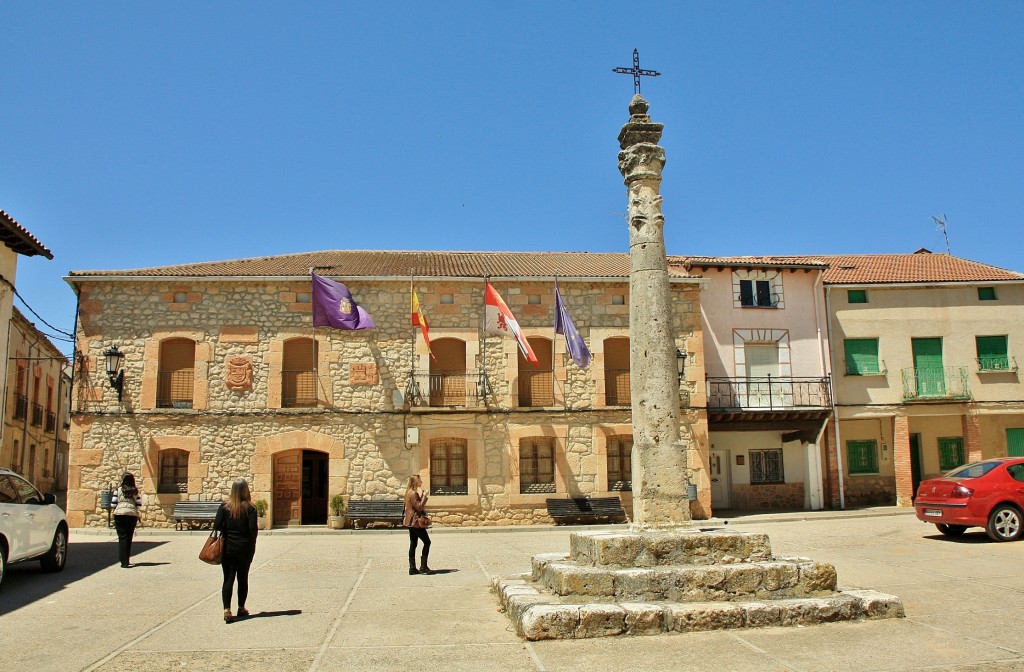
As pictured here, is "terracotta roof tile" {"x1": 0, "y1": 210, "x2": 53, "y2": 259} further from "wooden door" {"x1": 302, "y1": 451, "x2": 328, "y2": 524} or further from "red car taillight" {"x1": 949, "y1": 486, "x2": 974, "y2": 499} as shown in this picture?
"red car taillight" {"x1": 949, "y1": 486, "x2": 974, "y2": 499}

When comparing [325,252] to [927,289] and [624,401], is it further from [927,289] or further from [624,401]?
[927,289]

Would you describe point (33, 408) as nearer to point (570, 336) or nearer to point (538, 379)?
point (538, 379)

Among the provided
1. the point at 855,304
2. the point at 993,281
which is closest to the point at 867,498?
the point at 855,304

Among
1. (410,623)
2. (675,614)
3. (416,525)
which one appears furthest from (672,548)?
(416,525)

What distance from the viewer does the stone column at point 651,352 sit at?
26.1ft

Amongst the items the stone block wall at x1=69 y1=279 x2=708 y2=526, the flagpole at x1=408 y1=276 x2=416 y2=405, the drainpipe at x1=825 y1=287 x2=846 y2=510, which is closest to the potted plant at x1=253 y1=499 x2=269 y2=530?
the stone block wall at x1=69 y1=279 x2=708 y2=526

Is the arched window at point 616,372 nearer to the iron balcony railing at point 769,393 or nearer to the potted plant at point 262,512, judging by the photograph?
the iron balcony railing at point 769,393

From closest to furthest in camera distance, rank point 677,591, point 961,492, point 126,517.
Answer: point 677,591 → point 126,517 → point 961,492

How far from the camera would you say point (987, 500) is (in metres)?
12.5

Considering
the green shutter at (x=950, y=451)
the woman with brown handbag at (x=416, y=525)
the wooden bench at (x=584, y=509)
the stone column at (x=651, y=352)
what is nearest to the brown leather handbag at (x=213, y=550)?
the woman with brown handbag at (x=416, y=525)

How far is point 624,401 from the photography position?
66.4 ft

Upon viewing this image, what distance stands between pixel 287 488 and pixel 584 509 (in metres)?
7.00

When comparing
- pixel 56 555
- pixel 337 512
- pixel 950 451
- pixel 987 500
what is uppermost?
pixel 950 451

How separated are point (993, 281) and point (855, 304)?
3.75m
